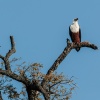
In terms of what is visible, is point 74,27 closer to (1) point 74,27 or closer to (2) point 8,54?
(1) point 74,27

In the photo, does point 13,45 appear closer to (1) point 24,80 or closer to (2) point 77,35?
(1) point 24,80

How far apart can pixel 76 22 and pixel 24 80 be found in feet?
17.2

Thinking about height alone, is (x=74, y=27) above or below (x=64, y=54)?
above

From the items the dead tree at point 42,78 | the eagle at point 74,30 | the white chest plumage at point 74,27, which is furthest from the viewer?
the white chest plumage at point 74,27

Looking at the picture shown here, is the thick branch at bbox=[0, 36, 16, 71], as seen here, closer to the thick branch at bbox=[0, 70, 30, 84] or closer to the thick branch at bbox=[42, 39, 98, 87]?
the thick branch at bbox=[0, 70, 30, 84]

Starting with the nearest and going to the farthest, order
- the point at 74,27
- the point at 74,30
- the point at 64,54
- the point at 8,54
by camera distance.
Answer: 1. the point at 64,54
2. the point at 8,54
3. the point at 74,30
4. the point at 74,27

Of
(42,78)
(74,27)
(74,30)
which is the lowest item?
(42,78)

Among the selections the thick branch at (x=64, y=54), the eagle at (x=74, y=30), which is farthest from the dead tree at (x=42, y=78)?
the eagle at (x=74, y=30)

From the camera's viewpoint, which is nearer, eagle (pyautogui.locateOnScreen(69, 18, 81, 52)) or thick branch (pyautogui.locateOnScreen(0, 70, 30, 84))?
thick branch (pyautogui.locateOnScreen(0, 70, 30, 84))

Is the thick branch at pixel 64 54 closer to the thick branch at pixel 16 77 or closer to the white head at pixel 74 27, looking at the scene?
the thick branch at pixel 16 77

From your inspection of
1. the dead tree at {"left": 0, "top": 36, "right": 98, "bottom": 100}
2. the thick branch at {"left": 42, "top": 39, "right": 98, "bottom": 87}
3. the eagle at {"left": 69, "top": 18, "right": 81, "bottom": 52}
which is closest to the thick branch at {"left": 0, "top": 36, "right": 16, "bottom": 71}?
the dead tree at {"left": 0, "top": 36, "right": 98, "bottom": 100}

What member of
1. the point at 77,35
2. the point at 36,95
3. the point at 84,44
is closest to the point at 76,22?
the point at 77,35

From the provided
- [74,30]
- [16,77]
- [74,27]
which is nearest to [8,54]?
[16,77]

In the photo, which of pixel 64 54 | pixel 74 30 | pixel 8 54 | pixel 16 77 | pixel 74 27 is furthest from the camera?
pixel 74 27
